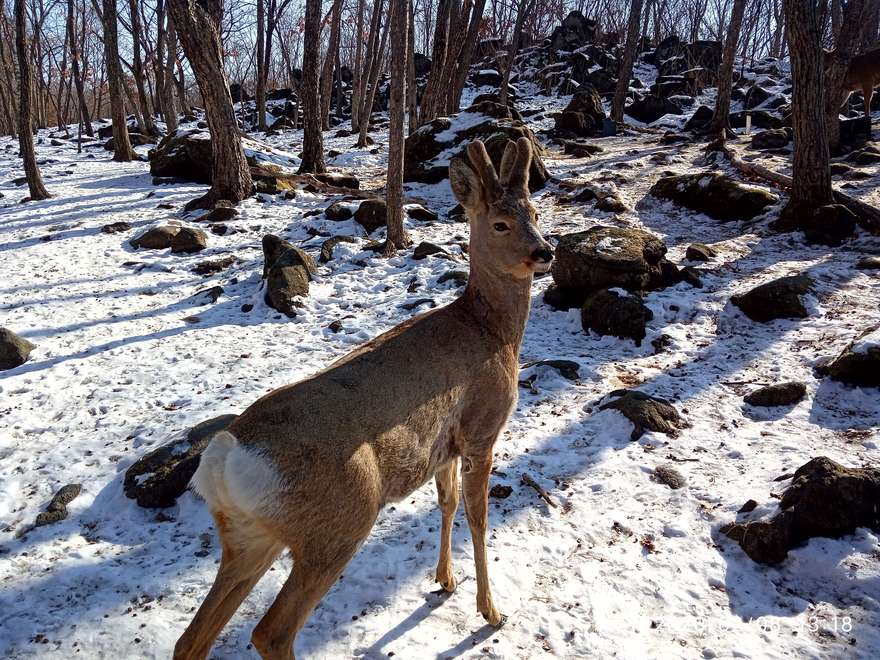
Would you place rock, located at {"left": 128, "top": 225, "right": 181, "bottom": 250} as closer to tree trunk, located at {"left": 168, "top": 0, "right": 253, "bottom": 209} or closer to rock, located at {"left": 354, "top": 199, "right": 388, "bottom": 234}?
tree trunk, located at {"left": 168, "top": 0, "right": 253, "bottom": 209}

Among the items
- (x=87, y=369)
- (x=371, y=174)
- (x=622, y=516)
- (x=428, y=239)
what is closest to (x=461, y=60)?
(x=371, y=174)

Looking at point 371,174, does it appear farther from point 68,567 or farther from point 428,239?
point 68,567

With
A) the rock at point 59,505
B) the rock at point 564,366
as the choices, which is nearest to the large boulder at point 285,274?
the rock at point 564,366

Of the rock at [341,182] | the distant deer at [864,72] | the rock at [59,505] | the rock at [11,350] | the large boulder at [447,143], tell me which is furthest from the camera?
the rock at [341,182]

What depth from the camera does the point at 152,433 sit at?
538cm

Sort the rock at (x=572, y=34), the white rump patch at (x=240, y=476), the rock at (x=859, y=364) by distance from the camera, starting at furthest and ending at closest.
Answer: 1. the rock at (x=572, y=34)
2. the rock at (x=859, y=364)
3. the white rump patch at (x=240, y=476)

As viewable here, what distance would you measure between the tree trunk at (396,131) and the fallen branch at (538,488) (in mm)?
6375

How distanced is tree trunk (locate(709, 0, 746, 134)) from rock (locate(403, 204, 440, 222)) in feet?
34.6

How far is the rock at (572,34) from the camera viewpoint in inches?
1687

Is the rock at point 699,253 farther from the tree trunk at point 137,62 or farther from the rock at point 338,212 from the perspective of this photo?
the tree trunk at point 137,62

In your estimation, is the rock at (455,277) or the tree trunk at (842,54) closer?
the rock at (455,277)

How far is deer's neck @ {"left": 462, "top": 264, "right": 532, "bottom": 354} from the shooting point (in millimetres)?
3885

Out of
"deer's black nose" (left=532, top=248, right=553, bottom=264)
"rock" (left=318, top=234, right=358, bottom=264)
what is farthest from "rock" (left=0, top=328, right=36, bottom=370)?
"deer's black nose" (left=532, top=248, right=553, bottom=264)

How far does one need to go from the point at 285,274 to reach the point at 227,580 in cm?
632
